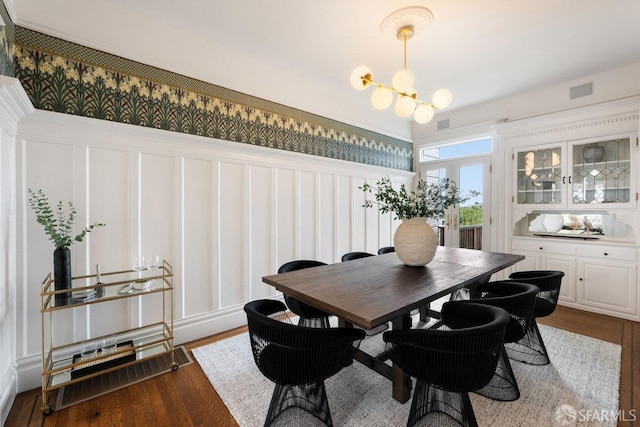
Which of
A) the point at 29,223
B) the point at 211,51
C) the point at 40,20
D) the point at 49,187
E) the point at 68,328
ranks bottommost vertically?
the point at 68,328

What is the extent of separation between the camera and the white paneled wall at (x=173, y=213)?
209cm

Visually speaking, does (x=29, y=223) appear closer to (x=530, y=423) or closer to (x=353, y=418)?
(x=353, y=418)

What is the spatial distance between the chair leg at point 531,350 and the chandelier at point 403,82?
78.7 inches

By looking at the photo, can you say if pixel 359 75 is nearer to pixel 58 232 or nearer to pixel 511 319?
pixel 511 319

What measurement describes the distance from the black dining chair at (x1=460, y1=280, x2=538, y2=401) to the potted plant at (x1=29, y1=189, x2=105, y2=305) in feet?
8.96

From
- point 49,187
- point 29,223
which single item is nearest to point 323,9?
point 49,187

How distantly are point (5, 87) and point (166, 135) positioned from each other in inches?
43.0

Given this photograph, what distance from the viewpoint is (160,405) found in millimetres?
1883

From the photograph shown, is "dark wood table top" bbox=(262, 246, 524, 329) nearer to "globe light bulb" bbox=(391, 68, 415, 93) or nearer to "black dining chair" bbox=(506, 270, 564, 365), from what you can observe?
"black dining chair" bbox=(506, 270, 564, 365)

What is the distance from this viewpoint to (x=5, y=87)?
1.55m

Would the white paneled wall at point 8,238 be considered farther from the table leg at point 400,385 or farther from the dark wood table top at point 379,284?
the table leg at point 400,385

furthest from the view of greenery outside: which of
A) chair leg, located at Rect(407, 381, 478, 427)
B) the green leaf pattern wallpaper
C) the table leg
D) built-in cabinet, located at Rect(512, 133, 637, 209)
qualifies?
the table leg

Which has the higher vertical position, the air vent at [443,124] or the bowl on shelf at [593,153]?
the air vent at [443,124]

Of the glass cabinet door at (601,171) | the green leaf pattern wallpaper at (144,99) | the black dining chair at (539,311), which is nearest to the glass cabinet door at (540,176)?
the glass cabinet door at (601,171)
